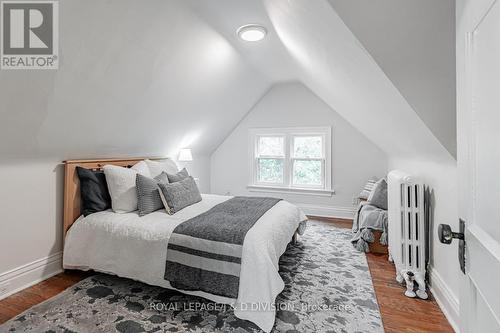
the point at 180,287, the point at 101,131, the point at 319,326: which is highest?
the point at 101,131

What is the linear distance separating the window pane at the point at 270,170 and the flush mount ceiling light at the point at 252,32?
8.68 ft

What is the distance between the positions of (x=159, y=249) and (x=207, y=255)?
45cm

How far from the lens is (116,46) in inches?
83.1

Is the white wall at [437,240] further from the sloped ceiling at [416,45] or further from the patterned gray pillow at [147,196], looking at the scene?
the patterned gray pillow at [147,196]

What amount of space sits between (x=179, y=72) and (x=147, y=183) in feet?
4.52

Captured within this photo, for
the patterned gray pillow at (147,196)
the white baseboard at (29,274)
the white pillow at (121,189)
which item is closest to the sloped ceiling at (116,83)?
the white pillow at (121,189)

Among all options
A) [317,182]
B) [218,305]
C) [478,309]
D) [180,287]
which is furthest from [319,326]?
[317,182]

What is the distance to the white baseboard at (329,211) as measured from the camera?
14.7ft

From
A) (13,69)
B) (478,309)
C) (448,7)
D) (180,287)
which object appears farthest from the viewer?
(180,287)

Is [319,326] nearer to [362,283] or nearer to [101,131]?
[362,283]

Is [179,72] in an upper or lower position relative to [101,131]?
upper

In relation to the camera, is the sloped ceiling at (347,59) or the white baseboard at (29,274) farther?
the white baseboard at (29,274)

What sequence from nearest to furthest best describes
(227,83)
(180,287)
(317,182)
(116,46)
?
(180,287) < (116,46) < (227,83) < (317,182)

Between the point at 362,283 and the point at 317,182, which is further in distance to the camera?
the point at 317,182
